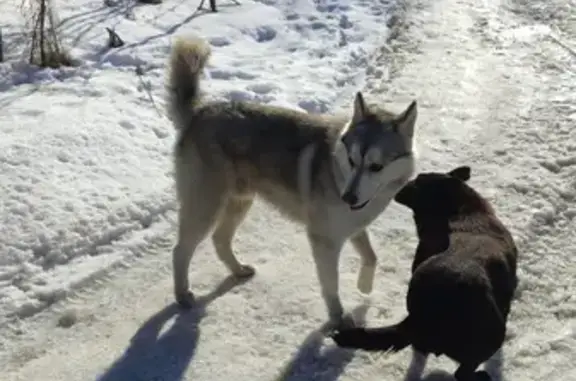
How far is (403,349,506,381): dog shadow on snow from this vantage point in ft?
14.0

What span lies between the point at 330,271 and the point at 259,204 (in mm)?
1469

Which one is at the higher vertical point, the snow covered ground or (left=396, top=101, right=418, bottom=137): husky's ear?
(left=396, top=101, right=418, bottom=137): husky's ear

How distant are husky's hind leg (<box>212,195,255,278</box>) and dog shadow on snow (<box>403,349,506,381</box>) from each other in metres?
1.22

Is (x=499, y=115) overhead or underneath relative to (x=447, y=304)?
underneath

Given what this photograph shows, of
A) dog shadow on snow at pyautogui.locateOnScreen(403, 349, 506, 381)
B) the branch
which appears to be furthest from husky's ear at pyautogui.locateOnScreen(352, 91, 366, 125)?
the branch

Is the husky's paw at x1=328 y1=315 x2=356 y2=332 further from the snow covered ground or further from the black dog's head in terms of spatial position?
the black dog's head

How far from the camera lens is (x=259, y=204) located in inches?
237

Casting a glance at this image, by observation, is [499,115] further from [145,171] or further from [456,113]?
[145,171]

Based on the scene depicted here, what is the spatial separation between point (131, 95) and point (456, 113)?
256cm

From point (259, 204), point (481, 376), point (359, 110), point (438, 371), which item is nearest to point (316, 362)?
point (438, 371)

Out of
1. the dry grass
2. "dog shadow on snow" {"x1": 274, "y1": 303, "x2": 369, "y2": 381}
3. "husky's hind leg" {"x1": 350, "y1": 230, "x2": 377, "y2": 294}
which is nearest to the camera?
"dog shadow on snow" {"x1": 274, "y1": 303, "x2": 369, "y2": 381}

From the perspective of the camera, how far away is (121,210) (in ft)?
18.8

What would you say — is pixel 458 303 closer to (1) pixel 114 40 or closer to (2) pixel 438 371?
(2) pixel 438 371

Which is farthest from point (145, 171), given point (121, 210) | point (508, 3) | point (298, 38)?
point (508, 3)
